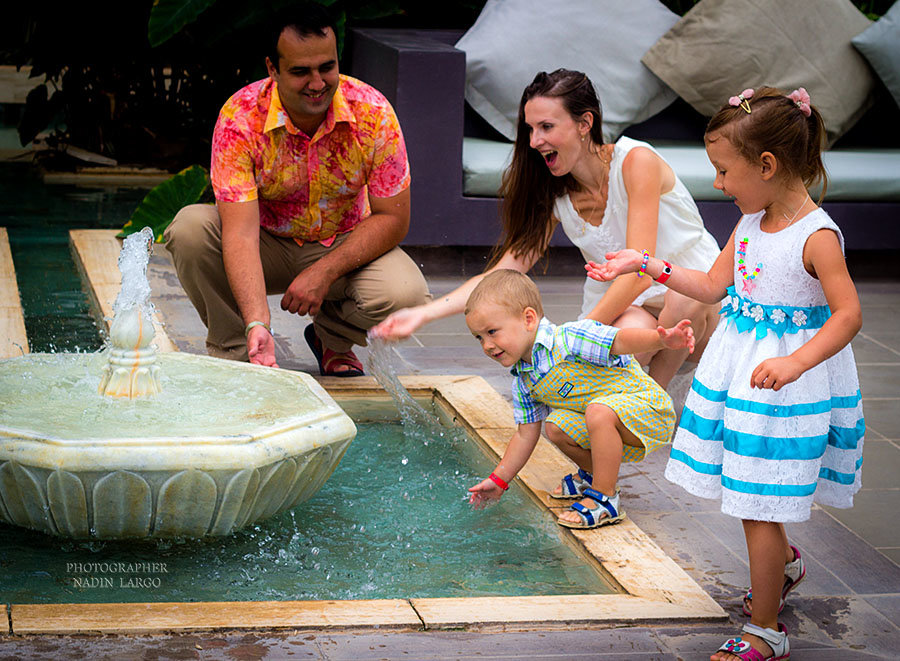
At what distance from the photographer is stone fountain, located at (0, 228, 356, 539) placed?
6.73 ft

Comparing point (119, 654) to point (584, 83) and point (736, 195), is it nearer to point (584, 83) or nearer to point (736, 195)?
point (736, 195)

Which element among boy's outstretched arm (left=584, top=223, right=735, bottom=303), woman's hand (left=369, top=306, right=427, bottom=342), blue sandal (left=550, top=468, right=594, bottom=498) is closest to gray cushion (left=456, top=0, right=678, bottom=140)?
woman's hand (left=369, top=306, right=427, bottom=342)

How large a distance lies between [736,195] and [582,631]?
777 millimetres

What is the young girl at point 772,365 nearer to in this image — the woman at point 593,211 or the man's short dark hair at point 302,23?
the woman at point 593,211

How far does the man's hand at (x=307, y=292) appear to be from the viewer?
314 cm

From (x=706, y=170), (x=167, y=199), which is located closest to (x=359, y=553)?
(x=706, y=170)

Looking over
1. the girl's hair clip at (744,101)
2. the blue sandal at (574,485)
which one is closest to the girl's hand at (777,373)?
the girl's hair clip at (744,101)

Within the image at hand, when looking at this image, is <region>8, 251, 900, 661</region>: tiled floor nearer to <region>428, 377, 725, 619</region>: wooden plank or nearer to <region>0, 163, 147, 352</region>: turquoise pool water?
<region>428, 377, 725, 619</region>: wooden plank

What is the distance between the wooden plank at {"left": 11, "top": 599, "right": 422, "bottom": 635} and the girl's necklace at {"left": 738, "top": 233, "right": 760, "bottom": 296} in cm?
80

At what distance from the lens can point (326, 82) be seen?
303 cm

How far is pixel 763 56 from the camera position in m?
5.16

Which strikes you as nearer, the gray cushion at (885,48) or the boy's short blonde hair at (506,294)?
the boy's short blonde hair at (506,294)

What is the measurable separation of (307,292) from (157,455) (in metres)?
1.15

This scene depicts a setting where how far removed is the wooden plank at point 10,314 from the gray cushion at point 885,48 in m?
3.77
